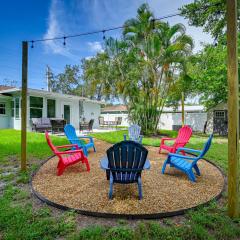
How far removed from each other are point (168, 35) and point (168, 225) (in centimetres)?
1097

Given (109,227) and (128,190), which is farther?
(128,190)

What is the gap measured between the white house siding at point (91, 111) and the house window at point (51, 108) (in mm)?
3318

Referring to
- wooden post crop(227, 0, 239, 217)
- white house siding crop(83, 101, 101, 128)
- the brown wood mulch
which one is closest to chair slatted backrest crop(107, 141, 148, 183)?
the brown wood mulch

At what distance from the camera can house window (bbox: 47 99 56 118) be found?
15750 millimetres

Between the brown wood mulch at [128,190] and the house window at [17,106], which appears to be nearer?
the brown wood mulch at [128,190]

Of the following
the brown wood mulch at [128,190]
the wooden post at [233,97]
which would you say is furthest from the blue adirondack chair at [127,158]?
the wooden post at [233,97]

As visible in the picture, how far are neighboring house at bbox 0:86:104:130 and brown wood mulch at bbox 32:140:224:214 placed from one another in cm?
1074

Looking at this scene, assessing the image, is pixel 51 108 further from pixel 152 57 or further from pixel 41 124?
pixel 152 57

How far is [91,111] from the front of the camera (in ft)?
64.6

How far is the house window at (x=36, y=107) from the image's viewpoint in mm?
14539

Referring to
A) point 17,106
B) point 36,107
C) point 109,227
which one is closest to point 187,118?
point 36,107

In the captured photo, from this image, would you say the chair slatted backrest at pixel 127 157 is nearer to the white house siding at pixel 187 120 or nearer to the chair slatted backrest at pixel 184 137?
the chair slatted backrest at pixel 184 137

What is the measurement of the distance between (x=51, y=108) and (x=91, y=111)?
4588 mm

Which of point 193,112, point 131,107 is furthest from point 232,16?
point 193,112
